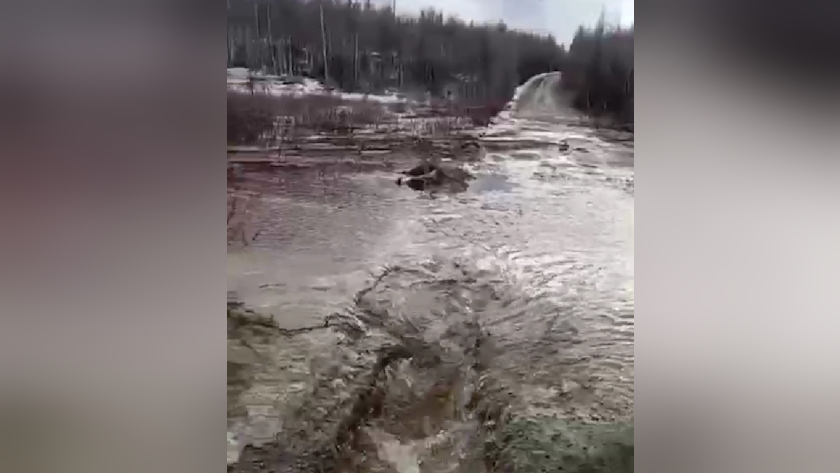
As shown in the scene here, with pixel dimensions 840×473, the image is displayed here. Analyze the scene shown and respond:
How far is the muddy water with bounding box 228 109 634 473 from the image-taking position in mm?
1089

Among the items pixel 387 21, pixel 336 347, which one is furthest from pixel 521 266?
pixel 387 21

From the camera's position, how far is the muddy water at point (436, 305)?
109cm

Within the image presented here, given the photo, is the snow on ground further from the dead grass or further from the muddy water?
the muddy water

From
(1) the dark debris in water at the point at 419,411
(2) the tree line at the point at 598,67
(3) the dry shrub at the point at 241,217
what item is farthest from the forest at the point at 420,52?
(1) the dark debris in water at the point at 419,411

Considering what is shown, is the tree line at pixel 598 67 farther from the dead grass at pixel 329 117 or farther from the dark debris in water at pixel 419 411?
the dark debris in water at pixel 419 411

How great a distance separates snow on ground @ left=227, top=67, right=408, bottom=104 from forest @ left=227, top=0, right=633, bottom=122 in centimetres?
1

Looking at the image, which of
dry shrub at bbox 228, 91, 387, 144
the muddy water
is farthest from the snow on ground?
the muddy water

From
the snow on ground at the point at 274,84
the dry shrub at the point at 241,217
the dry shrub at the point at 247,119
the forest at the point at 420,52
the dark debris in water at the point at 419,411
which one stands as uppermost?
the forest at the point at 420,52

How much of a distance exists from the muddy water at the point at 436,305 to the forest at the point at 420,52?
0.29ft

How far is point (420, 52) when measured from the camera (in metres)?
1.11

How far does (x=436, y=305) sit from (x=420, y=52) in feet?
1.47
